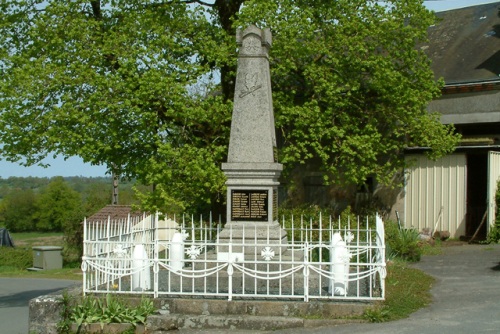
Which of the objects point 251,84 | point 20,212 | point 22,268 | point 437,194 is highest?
point 251,84

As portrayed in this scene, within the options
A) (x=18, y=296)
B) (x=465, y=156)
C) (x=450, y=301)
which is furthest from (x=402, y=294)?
(x=18, y=296)

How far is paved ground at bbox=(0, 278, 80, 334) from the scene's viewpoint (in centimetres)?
1343

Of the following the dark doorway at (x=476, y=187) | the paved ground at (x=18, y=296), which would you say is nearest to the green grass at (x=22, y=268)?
the paved ground at (x=18, y=296)

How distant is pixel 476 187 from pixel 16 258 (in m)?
22.0

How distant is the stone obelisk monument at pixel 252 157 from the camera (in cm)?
1127

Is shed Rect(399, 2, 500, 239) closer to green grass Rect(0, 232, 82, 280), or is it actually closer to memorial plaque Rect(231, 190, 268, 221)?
memorial plaque Rect(231, 190, 268, 221)

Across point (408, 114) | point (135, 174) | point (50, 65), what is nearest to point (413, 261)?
point (408, 114)

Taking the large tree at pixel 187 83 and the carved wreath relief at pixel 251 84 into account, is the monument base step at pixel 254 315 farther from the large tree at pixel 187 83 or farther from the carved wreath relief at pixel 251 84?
the large tree at pixel 187 83

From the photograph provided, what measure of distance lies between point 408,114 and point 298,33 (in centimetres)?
381

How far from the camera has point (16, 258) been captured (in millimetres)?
32312

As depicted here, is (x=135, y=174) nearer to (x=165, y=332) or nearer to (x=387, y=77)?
(x=387, y=77)

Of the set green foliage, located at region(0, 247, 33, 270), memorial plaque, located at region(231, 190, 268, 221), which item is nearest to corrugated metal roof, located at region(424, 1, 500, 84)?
memorial plaque, located at region(231, 190, 268, 221)

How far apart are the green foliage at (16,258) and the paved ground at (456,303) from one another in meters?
22.0

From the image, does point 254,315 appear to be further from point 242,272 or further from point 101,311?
point 101,311
